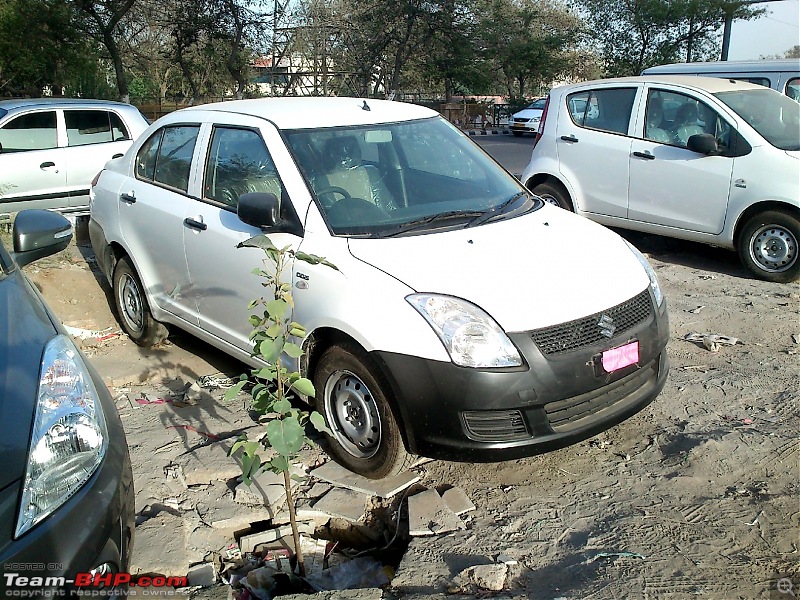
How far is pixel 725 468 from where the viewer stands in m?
3.58

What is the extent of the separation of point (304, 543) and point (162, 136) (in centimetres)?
316

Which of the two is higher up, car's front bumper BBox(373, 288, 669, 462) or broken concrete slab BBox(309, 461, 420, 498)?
car's front bumper BBox(373, 288, 669, 462)

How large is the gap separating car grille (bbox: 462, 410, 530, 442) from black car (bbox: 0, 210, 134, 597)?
56.5 inches

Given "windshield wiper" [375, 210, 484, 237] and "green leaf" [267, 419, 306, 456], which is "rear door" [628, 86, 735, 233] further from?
"green leaf" [267, 419, 306, 456]

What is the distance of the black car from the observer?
195 centimetres

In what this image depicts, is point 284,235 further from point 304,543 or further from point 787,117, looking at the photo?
point 787,117

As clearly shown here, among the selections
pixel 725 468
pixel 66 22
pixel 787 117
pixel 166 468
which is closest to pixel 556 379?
pixel 725 468

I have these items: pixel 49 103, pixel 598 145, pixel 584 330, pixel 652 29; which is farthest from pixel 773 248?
pixel 652 29

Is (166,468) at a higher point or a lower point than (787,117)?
lower

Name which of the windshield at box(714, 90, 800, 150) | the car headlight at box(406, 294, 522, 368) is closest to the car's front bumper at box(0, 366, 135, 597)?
the car headlight at box(406, 294, 522, 368)

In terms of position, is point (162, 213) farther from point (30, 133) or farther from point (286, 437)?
point (30, 133)

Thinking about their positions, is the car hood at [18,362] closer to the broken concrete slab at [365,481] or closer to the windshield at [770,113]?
the broken concrete slab at [365,481]

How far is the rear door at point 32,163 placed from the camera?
8312 millimetres

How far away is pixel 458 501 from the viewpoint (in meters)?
3.39
